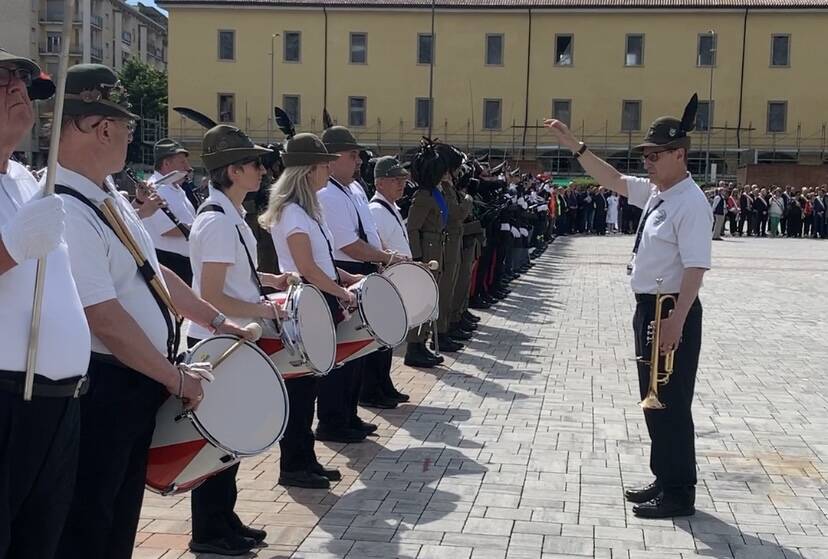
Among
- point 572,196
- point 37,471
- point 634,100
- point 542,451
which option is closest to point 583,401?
point 542,451

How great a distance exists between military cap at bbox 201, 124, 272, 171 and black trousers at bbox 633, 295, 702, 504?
2.34 m

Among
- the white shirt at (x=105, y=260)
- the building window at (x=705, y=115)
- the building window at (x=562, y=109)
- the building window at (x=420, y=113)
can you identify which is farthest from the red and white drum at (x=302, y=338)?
the building window at (x=705, y=115)

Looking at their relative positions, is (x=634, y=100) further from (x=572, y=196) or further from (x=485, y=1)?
(x=572, y=196)

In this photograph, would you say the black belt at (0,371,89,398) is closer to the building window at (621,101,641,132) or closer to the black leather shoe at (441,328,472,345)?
the black leather shoe at (441,328,472,345)

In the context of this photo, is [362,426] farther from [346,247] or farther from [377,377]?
[346,247]

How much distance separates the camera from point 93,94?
10.8 ft

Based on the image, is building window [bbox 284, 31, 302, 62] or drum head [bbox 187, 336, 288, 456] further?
building window [bbox 284, 31, 302, 62]

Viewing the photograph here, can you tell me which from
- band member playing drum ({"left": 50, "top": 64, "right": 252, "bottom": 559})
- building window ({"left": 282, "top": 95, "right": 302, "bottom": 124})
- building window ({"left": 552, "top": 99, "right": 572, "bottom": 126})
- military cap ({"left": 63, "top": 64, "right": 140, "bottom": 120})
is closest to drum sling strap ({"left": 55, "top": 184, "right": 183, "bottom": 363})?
band member playing drum ({"left": 50, "top": 64, "right": 252, "bottom": 559})

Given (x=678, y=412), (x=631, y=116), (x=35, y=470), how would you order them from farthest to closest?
(x=631, y=116) → (x=678, y=412) → (x=35, y=470)

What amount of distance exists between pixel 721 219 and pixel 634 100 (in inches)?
1115

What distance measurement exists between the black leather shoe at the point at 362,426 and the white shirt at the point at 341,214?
1205 millimetres

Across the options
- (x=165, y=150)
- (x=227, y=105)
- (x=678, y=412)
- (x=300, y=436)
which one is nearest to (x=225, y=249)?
(x=300, y=436)

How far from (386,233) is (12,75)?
18.4 feet

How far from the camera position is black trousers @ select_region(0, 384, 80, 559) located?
8.87ft
